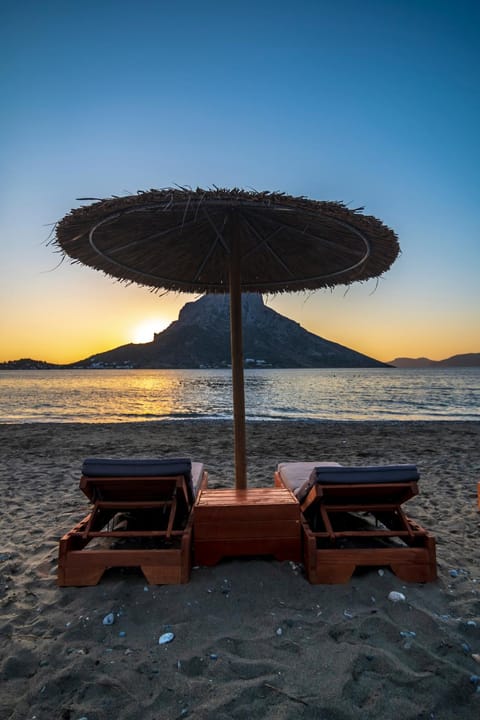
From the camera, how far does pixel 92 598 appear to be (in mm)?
2729

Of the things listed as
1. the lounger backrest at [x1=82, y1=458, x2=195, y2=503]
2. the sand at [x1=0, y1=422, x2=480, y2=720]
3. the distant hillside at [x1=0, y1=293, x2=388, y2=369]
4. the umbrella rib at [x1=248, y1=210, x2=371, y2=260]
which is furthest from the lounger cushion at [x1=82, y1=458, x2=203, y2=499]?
the distant hillside at [x1=0, y1=293, x2=388, y2=369]

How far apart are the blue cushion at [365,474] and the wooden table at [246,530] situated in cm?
37

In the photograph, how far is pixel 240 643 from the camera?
7.43 ft

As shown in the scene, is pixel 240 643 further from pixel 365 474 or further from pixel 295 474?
pixel 295 474

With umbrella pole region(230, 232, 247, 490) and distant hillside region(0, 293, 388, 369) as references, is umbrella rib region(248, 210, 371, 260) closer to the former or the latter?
umbrella pole region(230, 232, 247, 490)

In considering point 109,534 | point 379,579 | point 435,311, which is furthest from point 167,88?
point 435,311

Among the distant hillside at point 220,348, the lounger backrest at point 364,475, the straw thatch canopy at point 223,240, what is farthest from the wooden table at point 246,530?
the distant hillside at point 220,348

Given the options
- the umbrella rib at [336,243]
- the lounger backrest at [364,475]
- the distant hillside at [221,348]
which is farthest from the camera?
the distant hillside at [221,348]

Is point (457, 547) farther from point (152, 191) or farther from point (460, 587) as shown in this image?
point (152, 191)

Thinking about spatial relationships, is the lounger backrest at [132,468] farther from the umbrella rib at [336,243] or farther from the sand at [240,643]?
the umbrella rib at [336,243]

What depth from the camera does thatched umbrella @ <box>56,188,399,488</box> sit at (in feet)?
9.68

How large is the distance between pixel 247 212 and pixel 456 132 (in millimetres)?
9244

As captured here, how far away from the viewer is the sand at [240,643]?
1.84 metres

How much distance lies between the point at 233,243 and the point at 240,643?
3.12m
